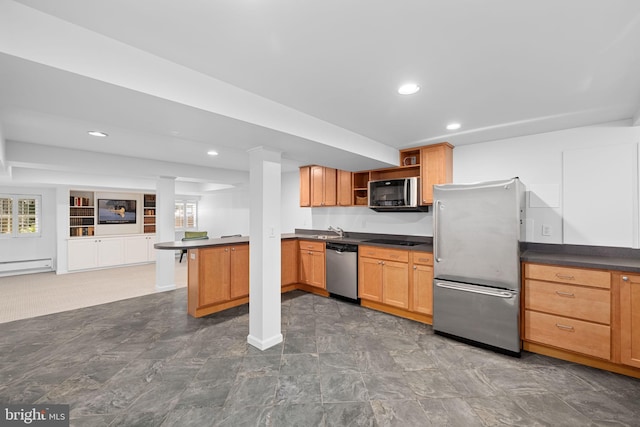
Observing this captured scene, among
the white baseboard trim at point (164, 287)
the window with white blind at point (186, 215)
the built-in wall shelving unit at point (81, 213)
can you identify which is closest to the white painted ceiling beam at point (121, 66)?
the white baseboard trim at point (164, 287)

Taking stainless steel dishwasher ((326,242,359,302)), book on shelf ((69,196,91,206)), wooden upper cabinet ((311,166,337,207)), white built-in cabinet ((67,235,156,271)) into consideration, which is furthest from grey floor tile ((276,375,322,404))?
book on shelf ((69,196,91,206))

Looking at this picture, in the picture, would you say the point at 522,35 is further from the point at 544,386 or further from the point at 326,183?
the point at 326,183

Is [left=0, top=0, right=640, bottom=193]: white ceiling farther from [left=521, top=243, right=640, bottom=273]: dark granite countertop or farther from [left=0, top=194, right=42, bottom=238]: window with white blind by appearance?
[left=0, top=194, right=42, bottom=238]: window with white blind

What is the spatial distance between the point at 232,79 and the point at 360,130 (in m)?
1.60

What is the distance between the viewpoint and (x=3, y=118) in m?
2.65

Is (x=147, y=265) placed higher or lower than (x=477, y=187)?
lower

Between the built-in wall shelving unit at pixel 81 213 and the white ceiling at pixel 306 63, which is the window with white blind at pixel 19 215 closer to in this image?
the built-in wall shelving unit at pixel 81 213

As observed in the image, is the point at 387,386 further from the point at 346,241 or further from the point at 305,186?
the point at 305,186

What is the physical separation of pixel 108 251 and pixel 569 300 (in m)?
8.86

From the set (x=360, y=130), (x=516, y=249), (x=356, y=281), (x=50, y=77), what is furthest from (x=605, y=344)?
(x=50, y=77)

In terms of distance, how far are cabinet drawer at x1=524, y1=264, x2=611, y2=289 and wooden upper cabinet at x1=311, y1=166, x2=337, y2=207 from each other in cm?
291

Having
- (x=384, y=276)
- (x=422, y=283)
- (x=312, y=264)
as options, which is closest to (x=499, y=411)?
(x=422, y=283)

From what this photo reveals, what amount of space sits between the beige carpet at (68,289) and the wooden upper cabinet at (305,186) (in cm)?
282

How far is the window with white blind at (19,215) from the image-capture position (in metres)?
6.07
